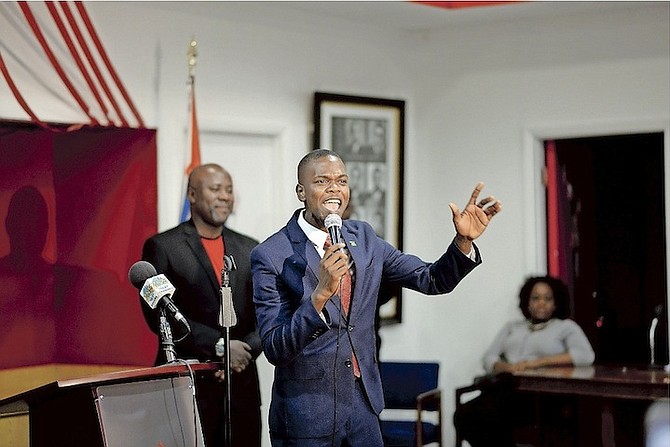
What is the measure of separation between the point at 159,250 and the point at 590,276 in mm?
3902

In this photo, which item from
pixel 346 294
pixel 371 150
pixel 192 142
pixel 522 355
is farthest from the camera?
pixel 371 150

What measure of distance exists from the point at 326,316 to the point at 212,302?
1.85m

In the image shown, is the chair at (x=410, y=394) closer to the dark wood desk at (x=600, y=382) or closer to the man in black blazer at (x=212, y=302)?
the dark wood desk at (x=600, y=382)

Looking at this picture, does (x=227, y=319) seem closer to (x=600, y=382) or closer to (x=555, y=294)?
(x=600, y=382)

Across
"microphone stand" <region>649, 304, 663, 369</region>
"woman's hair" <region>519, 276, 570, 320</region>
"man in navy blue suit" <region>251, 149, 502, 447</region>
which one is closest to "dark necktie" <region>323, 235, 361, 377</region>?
"man in navy blue suit" <region>251, 149, 502, 447</region>

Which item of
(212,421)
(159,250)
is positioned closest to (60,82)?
(159,250)

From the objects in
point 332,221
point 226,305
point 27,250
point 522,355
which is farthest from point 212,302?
point 522,355

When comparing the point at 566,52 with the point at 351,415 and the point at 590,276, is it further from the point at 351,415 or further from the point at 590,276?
the point at 351,415

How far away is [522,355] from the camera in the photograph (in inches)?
285

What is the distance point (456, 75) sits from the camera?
8.12 metres

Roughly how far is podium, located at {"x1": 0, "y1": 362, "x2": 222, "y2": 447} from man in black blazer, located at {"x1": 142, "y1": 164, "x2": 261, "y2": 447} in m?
1.27

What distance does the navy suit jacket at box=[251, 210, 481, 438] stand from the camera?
11.7 feet

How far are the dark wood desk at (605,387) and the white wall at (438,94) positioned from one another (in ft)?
4.36

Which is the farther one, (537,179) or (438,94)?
(438,94)
